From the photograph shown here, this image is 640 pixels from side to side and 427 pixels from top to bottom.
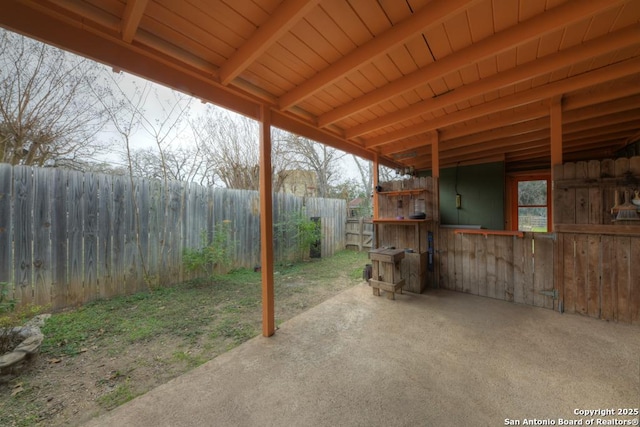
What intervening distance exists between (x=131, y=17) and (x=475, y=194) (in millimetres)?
6652

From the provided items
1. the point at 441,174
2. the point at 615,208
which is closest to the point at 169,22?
the point at 615,208

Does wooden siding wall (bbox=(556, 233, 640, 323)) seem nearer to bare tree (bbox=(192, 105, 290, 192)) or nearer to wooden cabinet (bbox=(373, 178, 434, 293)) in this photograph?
wooden cabinet (bbox=(373, 178, 434, 293))

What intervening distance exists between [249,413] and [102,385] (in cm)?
126

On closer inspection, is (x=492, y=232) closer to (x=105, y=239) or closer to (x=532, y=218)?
(x=532, y=218)

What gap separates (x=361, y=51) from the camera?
1855 mm

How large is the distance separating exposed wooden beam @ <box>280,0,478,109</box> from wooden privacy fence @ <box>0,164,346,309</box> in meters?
3.14

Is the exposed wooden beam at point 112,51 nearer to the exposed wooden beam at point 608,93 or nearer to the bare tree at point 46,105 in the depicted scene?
the bare tree at point 46,105

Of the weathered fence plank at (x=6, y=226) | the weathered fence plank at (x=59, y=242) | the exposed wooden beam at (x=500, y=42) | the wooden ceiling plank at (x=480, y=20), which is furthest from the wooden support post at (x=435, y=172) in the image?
the weathered fence plank at (x=6, y=226)

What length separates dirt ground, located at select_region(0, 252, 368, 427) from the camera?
5.06 ft

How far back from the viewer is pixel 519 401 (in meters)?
1.59

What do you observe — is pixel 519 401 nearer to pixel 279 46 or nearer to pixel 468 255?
pixel 468 255

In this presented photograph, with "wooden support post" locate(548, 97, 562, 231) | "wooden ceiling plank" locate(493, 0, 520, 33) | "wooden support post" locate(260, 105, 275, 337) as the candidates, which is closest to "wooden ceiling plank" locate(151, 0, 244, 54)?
"wooden support post" locate(260, 105, 275, 337)

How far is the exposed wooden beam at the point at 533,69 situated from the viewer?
70.1 inches

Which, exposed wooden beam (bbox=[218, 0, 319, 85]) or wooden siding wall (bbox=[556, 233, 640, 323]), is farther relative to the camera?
wooden siding wall (bbox=[556, 233, 640, 323])
